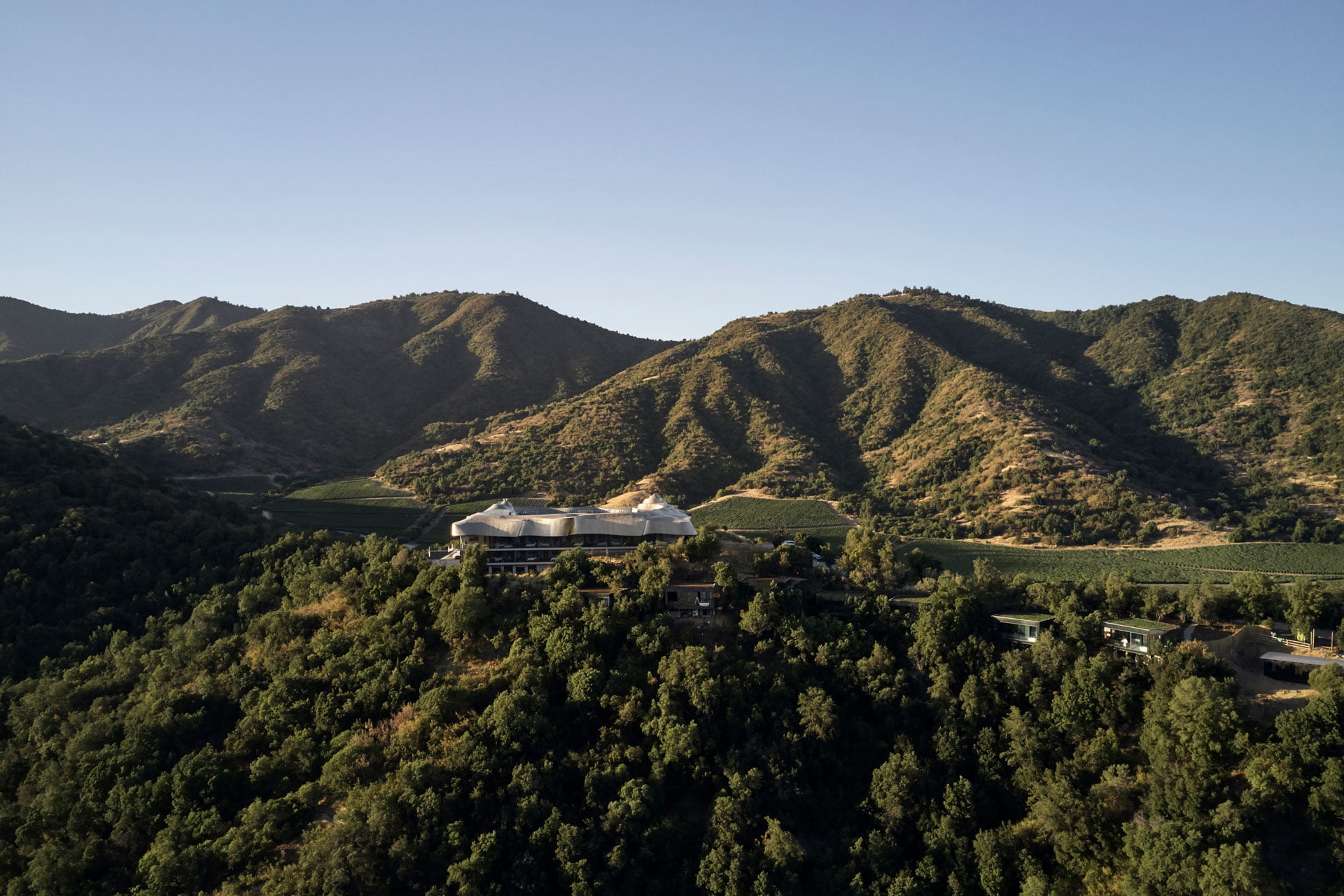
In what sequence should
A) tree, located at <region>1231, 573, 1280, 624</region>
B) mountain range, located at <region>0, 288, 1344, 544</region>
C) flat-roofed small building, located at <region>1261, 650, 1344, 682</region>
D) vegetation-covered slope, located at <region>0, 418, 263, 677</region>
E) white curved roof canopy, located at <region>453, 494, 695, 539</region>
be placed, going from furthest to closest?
mountain range, located at <region>0, 288, 1344, 544</region>, vegetation-covered slope, located at <region>0, 418, 263, 677</region>, white curved roof canopy, located at <region>453, 494, 695, 539</region>, tree, located at <region>1231, 573, 1280, 624</region>, flat-roofed small building, located at <region>1261, 650, 1344, 682</region>

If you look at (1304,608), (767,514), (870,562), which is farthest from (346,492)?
(1304,608)

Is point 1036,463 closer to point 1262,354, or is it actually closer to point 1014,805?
point 1262,354

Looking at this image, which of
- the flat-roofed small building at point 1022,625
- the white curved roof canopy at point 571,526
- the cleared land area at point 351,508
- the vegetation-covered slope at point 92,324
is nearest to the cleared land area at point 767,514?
the white curved roof canopy at point 571,526

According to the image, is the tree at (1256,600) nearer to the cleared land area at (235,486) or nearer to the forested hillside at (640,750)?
the forested hillside at (640,750)

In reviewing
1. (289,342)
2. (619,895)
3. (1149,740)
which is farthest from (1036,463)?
(289,342)

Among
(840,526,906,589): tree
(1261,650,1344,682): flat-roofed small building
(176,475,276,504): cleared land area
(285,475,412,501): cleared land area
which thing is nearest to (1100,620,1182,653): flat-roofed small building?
(1261,650,1344,682): flat-roofed small building

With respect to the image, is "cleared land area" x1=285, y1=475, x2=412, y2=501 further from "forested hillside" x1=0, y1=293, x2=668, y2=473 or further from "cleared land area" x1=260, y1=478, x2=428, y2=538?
"forested hillside" x1=0, y1=293, x2=668, y2=473

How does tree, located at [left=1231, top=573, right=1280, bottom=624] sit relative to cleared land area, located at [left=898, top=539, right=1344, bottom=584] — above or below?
above

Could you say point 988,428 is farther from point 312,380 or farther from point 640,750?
point 312,380
